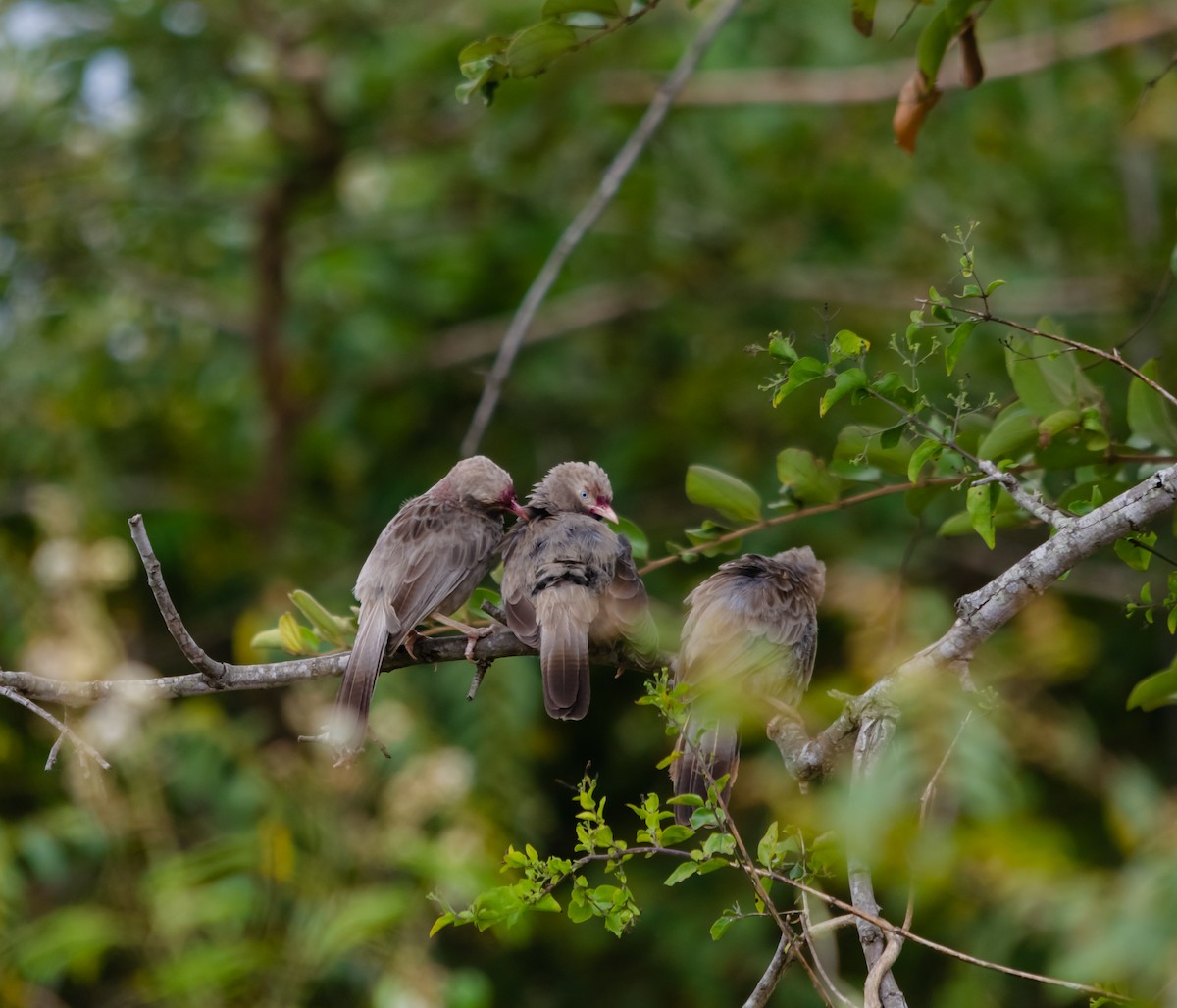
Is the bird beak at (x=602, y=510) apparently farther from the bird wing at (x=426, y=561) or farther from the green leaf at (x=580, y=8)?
the green leaf at (x=580, y=8)

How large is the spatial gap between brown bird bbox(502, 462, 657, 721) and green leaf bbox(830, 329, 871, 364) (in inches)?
49.6

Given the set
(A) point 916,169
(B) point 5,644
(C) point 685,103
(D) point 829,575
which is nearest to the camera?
(D) point 829,575

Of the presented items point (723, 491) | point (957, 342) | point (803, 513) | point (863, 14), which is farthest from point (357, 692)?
point (863, 14)

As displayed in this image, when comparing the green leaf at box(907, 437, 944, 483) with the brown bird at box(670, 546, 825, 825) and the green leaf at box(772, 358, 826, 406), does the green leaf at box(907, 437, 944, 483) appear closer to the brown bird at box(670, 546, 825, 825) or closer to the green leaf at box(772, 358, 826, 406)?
the green leaf at box(772, 358, 826, 406)

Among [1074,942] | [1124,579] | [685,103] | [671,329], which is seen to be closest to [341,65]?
[685,103]

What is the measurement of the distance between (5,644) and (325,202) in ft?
12.6

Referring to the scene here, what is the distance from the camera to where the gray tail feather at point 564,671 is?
14.1 ft

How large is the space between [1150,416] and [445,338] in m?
6.59

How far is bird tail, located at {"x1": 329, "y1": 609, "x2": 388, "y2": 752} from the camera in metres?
4.04

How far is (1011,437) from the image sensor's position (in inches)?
144

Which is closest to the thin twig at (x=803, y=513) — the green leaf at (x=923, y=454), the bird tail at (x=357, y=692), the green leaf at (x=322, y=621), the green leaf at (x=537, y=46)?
the green leaf at (x=923, y=454)

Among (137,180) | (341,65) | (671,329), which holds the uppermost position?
(341,65)

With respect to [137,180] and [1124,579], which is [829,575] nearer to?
[1124,579]

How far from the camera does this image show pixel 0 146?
9.42 meters
